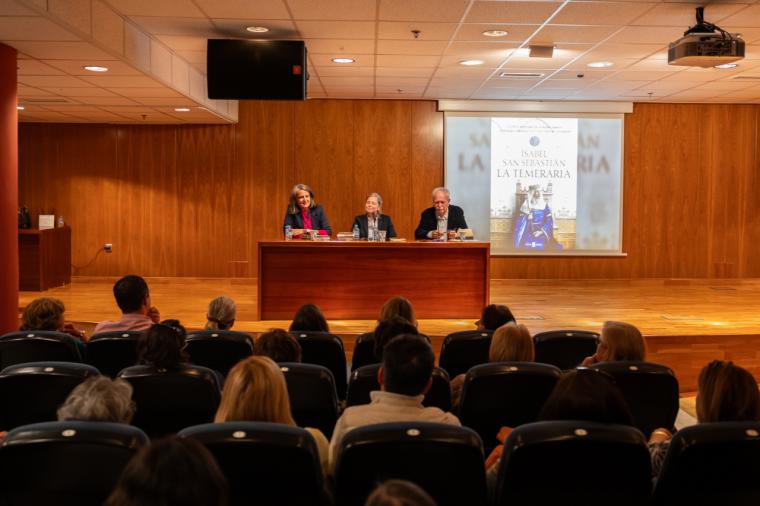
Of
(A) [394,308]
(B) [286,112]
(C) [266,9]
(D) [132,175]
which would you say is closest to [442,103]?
(B) [286,112]

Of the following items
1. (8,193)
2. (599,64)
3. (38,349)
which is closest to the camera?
(38,349)

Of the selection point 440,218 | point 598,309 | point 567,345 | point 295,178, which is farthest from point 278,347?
point 295,178

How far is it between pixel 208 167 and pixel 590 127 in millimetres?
5739

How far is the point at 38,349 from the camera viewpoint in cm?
399

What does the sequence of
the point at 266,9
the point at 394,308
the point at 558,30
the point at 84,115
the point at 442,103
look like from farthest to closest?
the point at 442,103 < the point at 84,115 < the point at 558,30 < the point at 266,9 < the point at 394,308

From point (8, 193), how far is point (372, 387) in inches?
159

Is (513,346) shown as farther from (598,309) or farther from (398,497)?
(598,309)

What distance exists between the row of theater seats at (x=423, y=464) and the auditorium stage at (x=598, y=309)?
4.67 metres

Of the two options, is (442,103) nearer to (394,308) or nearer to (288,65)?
(288,65)

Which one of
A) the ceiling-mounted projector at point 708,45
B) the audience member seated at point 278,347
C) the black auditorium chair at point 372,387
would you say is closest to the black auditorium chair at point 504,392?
the black auditorium chair at point 372,387

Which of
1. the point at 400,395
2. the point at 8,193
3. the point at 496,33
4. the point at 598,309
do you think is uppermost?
the point at 496,33

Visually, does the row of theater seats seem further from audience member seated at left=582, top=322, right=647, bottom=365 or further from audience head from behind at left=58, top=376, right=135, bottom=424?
audience member seated at left=582, top=322, right=647, bottom=365

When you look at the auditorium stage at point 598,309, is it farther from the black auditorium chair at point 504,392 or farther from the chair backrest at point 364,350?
the black auditorium chair at point 504,392

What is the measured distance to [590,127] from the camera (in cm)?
1207
